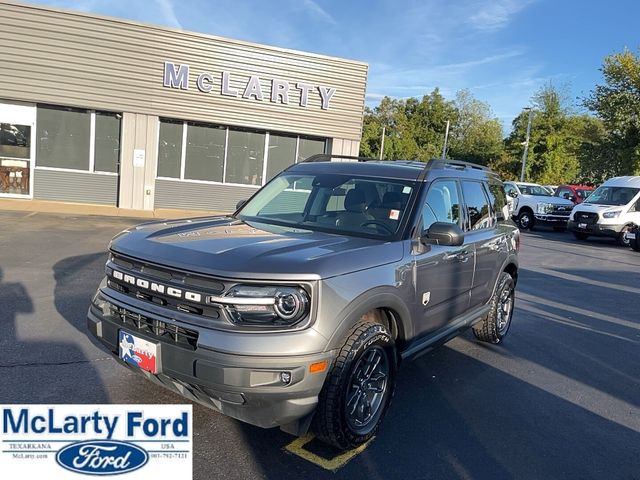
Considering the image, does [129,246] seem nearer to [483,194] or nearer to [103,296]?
[103,296]

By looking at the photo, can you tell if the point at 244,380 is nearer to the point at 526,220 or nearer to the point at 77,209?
the point at 77,209

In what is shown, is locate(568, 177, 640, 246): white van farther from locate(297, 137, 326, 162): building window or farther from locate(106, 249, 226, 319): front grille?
locate(106, 249, 226, 319): front grille

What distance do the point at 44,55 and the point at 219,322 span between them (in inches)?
597

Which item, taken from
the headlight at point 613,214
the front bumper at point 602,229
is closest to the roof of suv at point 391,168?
the front bumper at point 602,229

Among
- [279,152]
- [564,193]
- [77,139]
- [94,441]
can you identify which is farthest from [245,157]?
[94,441]

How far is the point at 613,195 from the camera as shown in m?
17.8

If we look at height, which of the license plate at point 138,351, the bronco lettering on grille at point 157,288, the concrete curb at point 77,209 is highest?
the bronco lettering on grille at point 157,288

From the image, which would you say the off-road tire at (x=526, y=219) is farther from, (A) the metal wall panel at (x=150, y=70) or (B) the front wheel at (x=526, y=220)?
(A) the metal wall panel at (x=150, y=70)

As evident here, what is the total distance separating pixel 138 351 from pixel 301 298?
105 cm

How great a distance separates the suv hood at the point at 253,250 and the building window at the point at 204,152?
13390mm

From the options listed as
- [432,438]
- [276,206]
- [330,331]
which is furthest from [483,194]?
[330,331]

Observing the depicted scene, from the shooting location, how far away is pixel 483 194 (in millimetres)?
5320

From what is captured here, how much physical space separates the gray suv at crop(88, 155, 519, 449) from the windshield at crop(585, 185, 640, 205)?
15.5 m

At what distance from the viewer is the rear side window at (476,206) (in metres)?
4.89
